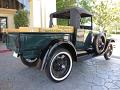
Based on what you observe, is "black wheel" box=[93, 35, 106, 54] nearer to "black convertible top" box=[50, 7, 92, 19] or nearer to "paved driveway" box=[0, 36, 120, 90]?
"paved driveway" box=[0, 36, 120, 90]

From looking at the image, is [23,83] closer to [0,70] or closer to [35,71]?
[35,71]

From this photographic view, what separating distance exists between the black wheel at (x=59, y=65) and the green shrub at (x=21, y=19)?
35.7 feet

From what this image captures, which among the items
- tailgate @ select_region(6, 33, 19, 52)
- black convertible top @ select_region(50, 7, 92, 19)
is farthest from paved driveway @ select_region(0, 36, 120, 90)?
black convertible top @ select_region(50, 7, 92, 19)

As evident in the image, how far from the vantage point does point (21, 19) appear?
1496 centimetres

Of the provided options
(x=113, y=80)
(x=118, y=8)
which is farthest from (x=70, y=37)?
(x=118, y=8)

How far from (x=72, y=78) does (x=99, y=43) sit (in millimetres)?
1788

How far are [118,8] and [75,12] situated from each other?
7639 millimetres

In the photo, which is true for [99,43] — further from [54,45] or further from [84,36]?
[54,45]

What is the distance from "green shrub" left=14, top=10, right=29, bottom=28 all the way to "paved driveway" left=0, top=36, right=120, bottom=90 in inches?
368

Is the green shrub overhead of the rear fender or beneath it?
overhead

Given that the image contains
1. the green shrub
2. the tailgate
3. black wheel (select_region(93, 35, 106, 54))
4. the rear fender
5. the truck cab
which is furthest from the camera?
the green shrub

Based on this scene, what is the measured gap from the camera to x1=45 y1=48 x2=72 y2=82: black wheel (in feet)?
13.8

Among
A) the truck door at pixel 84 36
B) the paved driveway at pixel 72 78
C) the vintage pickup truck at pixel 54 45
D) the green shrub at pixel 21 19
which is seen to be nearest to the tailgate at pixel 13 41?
the vintage pickup truck at pixel 54 45

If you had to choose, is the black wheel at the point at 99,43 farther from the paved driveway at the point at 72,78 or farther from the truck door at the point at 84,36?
the paved driveway at the point at 72,78
